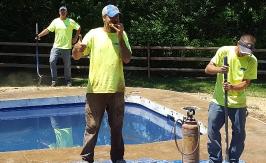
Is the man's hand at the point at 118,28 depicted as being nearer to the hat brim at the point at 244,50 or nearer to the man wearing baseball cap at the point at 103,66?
the man wearing baseball cap at the point at 103,66

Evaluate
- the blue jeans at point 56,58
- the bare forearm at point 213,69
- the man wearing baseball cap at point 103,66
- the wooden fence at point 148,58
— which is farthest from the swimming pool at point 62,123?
the bare forearm at point 213,69

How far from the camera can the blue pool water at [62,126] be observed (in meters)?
8.93

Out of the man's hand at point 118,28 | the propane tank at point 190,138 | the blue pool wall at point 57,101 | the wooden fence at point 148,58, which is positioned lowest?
A: the blue pool wall at point 57,101

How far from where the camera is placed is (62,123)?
33.8 feet

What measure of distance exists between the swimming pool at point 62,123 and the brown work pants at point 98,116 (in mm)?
2544

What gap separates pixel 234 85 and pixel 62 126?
5.11 meters

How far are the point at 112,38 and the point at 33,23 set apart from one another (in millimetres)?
9788

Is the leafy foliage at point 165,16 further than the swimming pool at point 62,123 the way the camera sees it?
Yes

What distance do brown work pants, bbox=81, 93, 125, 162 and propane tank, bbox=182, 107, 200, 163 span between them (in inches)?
30.7

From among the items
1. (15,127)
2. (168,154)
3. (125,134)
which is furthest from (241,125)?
(15,127)

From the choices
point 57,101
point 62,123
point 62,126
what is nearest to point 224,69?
point 62,126

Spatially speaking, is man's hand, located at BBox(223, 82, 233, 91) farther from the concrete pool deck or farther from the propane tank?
the concrete pool deck

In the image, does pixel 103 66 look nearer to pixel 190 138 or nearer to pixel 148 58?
pixel 190 138

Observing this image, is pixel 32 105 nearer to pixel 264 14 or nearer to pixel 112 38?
pixel 112 38
